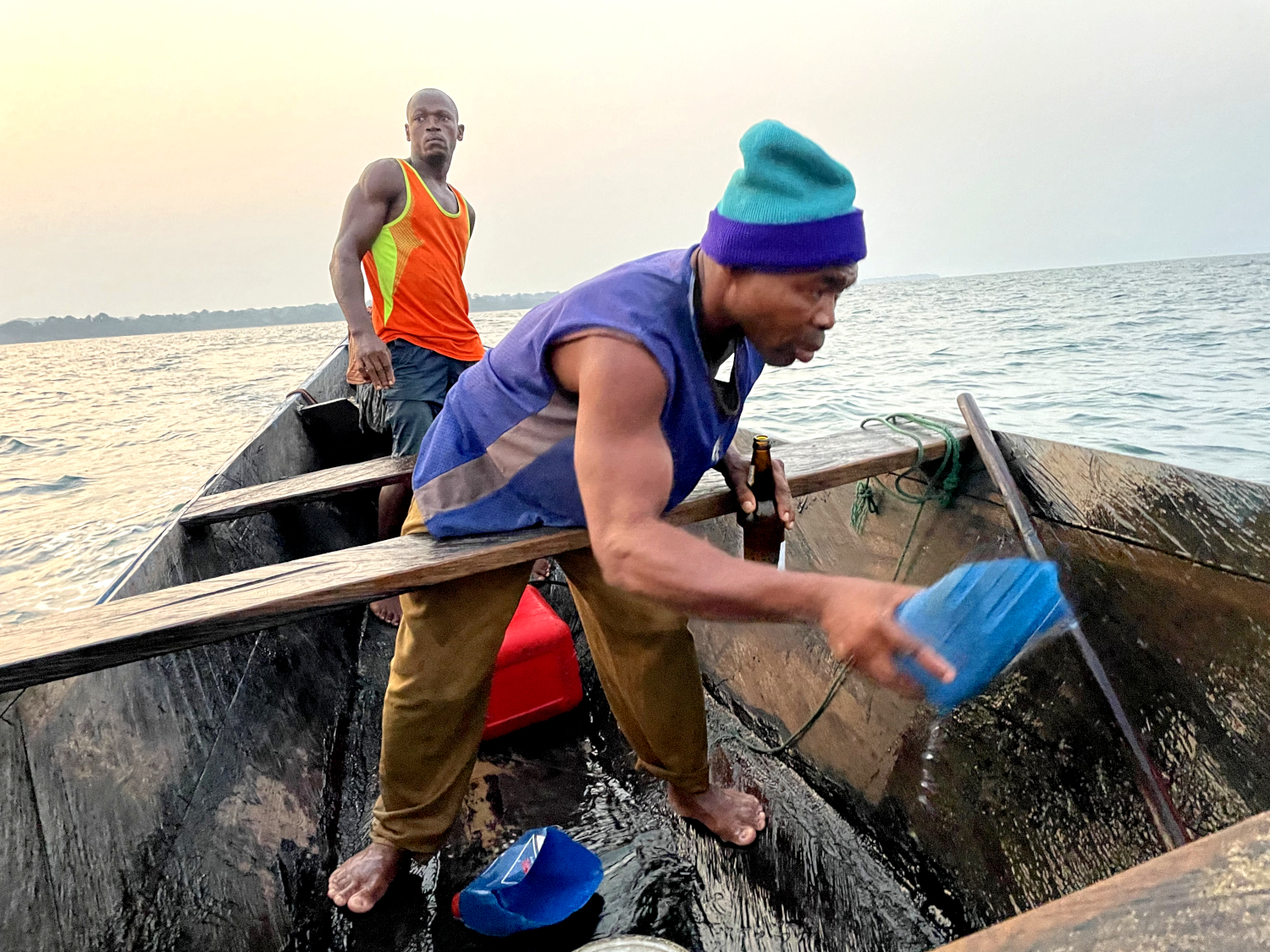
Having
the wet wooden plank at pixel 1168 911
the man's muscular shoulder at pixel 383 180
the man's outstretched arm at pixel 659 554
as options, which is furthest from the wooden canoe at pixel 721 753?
the man's muscular shoulder at pixel 383 180

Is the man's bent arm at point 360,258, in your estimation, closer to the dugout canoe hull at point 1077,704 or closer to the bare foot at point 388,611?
the bare foot at point 388,611

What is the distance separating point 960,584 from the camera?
0.98 metres

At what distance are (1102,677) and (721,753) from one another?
140 centimetres

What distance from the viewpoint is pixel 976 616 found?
971 millimetres

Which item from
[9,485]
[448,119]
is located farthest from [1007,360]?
[9,485]

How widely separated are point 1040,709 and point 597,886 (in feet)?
4.26

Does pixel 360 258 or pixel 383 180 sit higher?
pixel 383 180

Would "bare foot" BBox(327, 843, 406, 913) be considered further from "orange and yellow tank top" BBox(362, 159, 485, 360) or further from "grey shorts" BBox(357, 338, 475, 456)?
"orange and yellow tank top" BBox(362, 159, 485, 360)

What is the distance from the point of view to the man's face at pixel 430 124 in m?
3.64

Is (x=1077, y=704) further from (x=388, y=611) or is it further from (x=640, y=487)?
(x=388, y=611)

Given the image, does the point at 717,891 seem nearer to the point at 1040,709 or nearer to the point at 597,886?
the point at 597,886

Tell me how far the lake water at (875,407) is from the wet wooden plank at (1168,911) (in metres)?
4.84

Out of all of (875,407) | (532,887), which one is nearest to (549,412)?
(532,887)

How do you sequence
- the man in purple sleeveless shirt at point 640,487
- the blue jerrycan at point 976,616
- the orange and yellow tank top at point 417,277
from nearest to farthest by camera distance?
the blue jerrycan at point 976,616
the man in purple sleeveless shirt at point 640,487
the orange and yellow tank top at point 417,277
